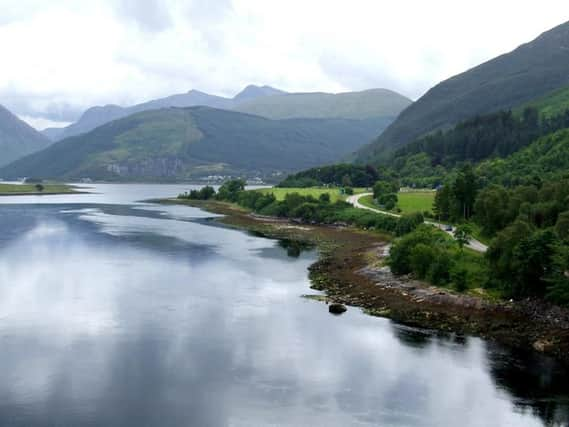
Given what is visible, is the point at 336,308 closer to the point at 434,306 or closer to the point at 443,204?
the point at 434,306

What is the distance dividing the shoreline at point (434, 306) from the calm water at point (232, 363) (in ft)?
8.06

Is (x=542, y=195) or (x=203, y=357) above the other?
(x=542, y=195)

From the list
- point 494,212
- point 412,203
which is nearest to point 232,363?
point 494,212

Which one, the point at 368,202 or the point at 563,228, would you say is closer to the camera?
the point at 563,228

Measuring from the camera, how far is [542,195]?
84062mm

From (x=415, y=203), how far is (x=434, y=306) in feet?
281

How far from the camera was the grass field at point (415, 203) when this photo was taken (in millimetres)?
135825

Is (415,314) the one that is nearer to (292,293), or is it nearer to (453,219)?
(292,293)

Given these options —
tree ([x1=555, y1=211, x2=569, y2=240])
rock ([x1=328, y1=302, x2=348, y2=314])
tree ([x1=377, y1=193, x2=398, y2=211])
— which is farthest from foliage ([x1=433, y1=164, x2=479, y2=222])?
rock ([x1=328, y1=302, x2=348, y2=314])

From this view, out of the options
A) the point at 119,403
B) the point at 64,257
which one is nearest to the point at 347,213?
the point at 64,257

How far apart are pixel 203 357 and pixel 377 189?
401 ft

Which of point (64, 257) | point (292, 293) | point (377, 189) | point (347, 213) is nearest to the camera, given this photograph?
point (292, 293)

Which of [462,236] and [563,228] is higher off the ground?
[563,228]

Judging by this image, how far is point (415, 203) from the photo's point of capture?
145 metres
